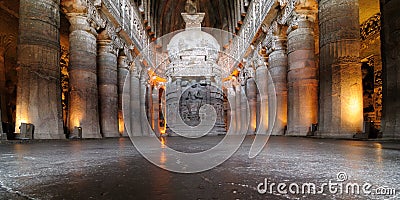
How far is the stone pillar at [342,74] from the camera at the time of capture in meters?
6.73

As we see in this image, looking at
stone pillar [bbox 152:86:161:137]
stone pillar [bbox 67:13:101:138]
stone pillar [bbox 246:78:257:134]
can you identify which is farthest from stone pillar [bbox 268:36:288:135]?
stone pillar [bbox 152:86:161:137]

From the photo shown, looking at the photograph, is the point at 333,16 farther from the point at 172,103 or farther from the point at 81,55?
the point at 172,103

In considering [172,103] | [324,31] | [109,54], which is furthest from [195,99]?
[324,31]

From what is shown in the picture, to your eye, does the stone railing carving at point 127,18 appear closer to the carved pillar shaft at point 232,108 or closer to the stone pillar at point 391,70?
the carved pillar shaft at point 232,108

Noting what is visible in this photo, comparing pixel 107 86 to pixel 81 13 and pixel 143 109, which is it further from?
pixel 143 109

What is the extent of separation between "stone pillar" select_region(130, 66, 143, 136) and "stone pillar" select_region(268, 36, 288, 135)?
8.29 metres

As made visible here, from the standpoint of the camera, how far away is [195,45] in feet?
73.2

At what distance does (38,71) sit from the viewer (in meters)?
6.75

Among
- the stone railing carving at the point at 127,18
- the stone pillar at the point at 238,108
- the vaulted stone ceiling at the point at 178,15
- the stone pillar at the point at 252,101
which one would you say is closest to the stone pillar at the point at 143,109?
the stone railing carving at the point at 127,18

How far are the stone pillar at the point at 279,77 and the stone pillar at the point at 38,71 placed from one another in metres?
8.66

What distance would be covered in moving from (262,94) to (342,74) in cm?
814

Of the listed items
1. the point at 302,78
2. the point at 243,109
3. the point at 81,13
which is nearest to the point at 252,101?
→ the point at 243,109

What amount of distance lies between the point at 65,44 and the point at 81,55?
6513 millimetres

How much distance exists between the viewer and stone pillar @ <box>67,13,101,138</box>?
943 centimetres
